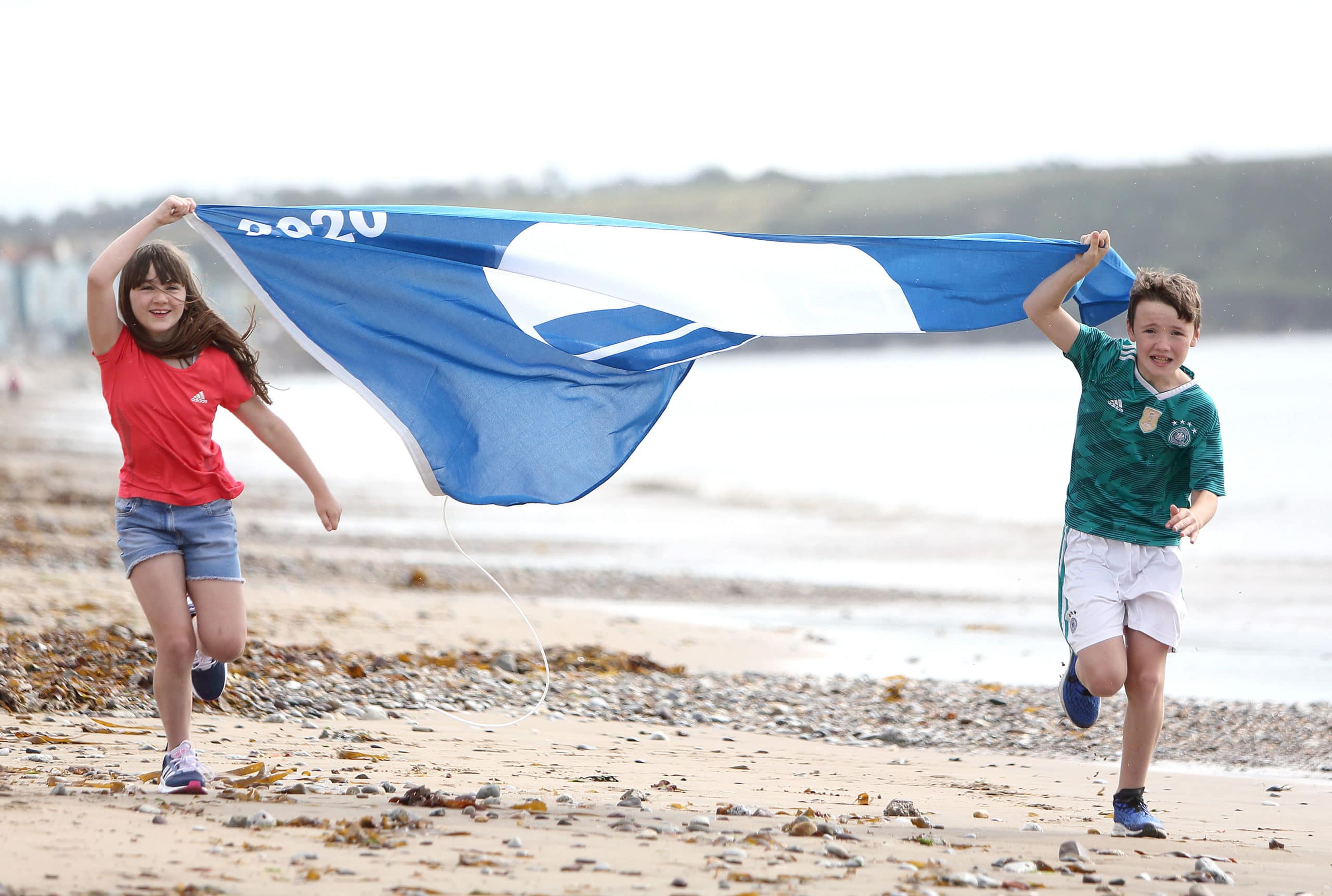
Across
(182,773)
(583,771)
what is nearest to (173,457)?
(182,773)

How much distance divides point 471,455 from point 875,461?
31.2 meters

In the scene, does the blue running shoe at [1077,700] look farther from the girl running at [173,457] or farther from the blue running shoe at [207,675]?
the blue running shoe at [207,675]

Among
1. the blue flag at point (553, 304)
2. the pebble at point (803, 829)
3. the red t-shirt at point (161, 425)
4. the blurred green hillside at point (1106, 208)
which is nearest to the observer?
the pebble at point (803, 829)

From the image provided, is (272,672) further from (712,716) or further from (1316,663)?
(1316,663)

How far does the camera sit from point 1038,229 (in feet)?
143

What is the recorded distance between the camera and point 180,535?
451 cm

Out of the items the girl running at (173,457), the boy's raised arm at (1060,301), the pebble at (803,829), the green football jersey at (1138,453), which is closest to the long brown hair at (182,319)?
the girl running at (173,457)

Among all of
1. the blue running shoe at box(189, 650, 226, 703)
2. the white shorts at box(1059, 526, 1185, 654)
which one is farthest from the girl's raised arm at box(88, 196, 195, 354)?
the white shorts at box(1059, 526, 1185, 654)

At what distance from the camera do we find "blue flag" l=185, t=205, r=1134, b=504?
17.7ft

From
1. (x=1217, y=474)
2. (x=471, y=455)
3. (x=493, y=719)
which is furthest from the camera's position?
(x=493, y=719)

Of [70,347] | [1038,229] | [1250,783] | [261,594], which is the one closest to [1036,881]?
[1250,783]

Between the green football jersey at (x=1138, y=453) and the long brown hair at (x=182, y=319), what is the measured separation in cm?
299

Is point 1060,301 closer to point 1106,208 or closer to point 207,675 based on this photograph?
point 207,675

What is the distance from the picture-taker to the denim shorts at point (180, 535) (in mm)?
4473
